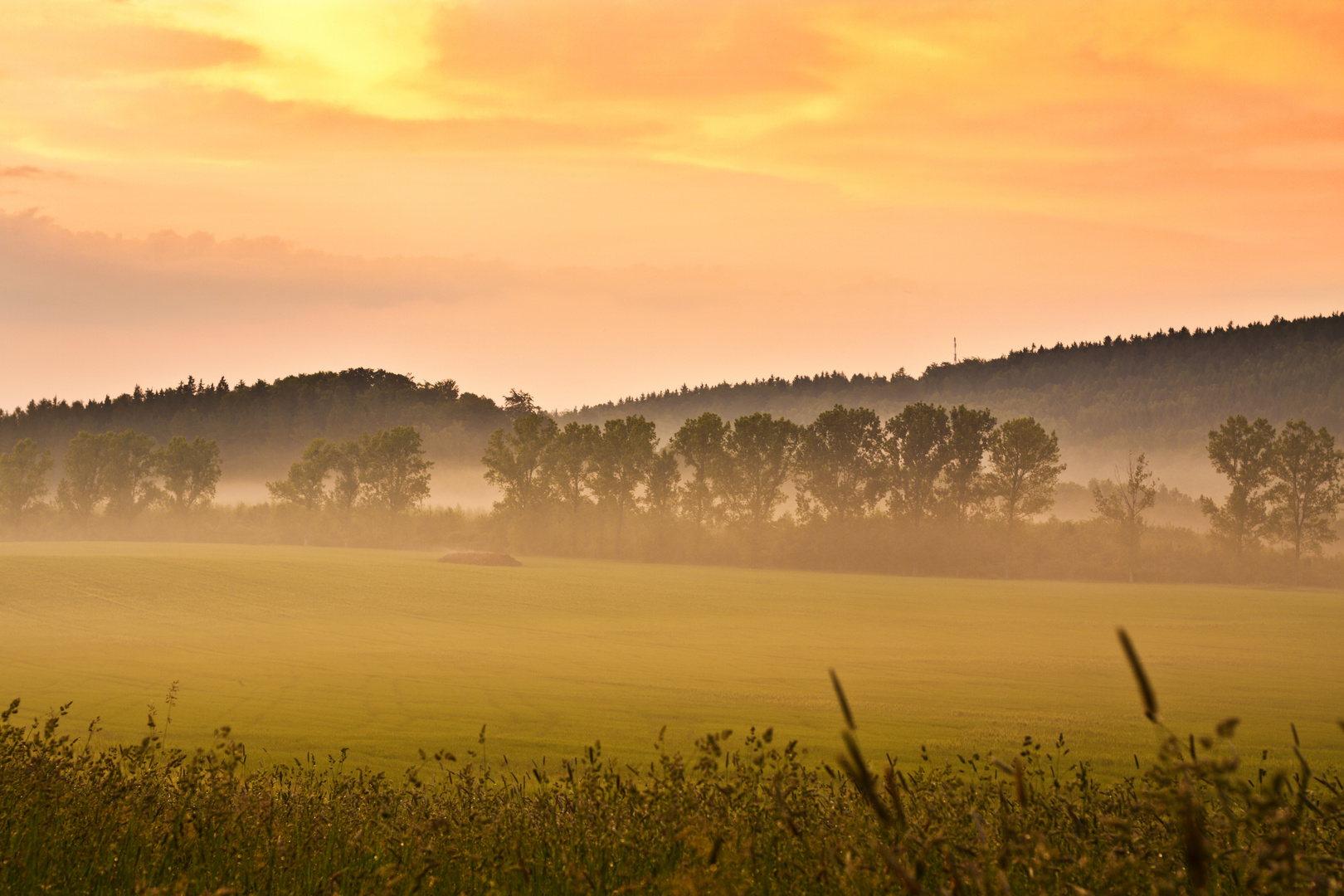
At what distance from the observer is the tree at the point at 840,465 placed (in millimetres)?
112438

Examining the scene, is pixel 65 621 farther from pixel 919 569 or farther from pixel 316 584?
pixel 919 569

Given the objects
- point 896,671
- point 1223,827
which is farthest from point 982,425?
point 1223,827

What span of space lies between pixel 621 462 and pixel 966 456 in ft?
127

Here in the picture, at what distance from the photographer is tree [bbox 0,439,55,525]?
151 meters

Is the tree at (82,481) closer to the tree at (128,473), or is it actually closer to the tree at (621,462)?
the tree at (128,473)

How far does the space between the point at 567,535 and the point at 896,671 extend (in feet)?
288

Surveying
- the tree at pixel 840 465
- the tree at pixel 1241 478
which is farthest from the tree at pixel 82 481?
the tree at pixel 1241 478

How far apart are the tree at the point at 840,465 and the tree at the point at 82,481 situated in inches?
4118

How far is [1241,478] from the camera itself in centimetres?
10056

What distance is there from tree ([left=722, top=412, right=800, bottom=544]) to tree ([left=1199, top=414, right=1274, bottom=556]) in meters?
42.6

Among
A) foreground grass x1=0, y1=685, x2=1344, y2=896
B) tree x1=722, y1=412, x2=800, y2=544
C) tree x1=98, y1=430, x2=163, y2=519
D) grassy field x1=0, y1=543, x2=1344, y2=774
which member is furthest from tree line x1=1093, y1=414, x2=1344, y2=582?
tree x1=98, y1=430, x2=163, y2=519

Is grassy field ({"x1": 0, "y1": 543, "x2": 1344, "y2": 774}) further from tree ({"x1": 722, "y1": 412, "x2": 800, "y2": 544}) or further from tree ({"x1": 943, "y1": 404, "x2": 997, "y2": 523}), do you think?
tree ({"x1": 722, "y1": 412, "x2": 800, "y2": 544})

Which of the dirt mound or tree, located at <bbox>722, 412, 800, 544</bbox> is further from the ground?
tree, located at <bbox>722, 412, 800, 544</bbox>

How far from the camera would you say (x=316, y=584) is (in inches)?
2404
